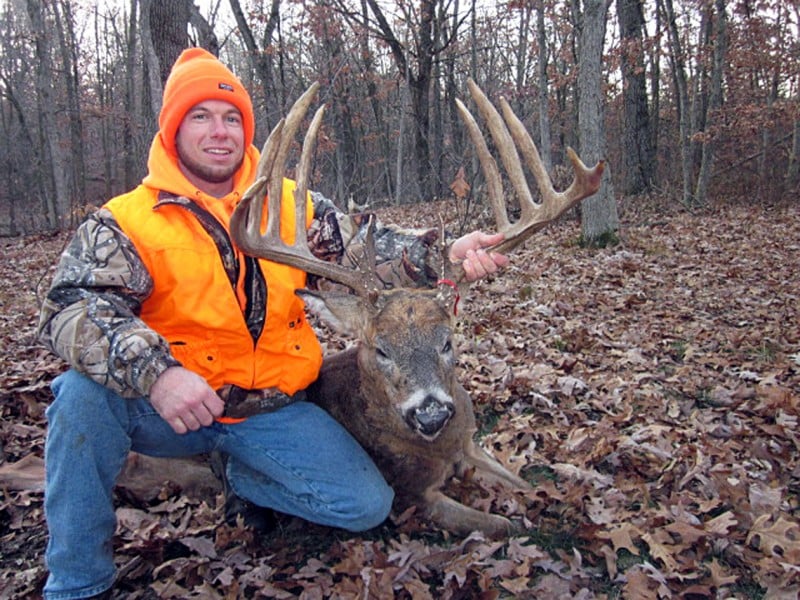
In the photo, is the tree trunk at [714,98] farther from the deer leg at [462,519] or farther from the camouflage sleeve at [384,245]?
the deer leg at [462,519]

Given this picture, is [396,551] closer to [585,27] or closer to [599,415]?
[599,415]

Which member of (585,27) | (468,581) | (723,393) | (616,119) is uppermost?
(616,119)

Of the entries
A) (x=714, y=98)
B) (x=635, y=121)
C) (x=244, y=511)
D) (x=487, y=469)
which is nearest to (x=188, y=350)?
(x=244, y=511)

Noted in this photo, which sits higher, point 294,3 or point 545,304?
point 294,3

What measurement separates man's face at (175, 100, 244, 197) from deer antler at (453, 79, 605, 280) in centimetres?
120

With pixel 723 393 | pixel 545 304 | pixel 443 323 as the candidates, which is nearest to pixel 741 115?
pixel 545 304

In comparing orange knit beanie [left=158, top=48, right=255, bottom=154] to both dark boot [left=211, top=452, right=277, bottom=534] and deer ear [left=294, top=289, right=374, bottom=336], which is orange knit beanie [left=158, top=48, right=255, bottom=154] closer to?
deer ear [left=294, top=289, right=374, bottom=336]

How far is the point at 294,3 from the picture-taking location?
21531 mm

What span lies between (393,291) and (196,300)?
1.02m

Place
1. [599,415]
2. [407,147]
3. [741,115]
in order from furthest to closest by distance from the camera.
→ [407,147] → [741,115] → [599,415]

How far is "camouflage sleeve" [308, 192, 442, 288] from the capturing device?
3.85 metres

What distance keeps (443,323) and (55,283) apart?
70.8 inches

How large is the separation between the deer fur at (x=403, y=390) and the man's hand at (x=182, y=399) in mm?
897

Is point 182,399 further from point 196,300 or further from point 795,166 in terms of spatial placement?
point 795,166
